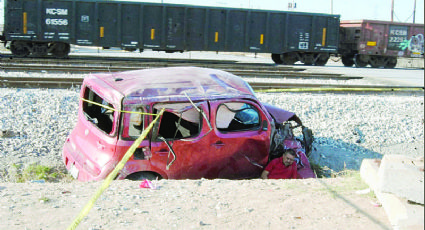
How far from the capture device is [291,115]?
7988 millimetres

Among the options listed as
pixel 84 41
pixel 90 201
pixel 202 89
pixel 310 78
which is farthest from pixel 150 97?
pixel 84 41

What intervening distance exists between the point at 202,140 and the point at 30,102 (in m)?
5.32

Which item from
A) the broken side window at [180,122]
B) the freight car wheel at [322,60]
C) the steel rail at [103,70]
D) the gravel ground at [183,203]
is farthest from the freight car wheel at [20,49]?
the broken side window at [180,122]

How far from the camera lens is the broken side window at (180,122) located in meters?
6.00

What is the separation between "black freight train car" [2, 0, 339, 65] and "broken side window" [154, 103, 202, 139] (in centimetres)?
1804

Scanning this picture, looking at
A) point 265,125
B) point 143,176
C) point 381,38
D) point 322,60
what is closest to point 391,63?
point 381,38

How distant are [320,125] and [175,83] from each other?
5.21 m

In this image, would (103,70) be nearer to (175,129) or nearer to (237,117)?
(237,117)

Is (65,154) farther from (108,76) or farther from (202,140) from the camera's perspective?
(202,140)

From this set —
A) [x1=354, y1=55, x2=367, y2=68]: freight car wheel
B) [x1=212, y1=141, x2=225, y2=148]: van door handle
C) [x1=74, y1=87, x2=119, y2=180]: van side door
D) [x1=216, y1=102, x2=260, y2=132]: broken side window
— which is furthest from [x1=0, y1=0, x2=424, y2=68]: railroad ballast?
[x1=212, y1=141, x2=225, y2=148]: van door handle

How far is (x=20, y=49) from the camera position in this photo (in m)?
22.9

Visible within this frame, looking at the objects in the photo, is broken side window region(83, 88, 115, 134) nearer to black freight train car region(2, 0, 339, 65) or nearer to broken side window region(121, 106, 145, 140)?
broken side window region(121, 106, 145, 140)

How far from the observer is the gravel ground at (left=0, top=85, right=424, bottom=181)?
815cm

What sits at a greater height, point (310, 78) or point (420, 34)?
point (420, 34)
